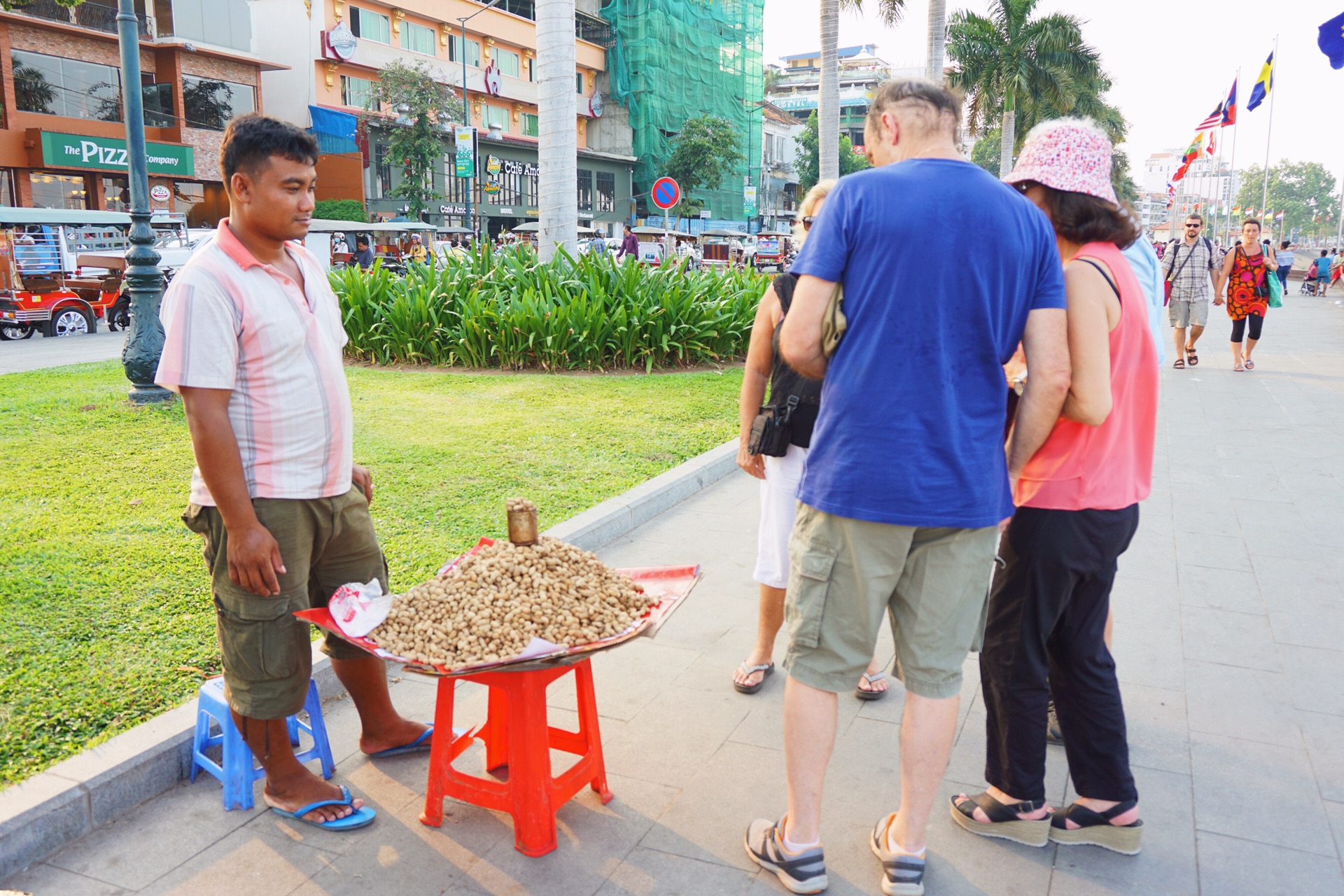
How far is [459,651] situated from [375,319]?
9.87 meters

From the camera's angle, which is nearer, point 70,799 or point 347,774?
point 70,799

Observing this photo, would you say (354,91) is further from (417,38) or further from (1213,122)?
(1213,122)

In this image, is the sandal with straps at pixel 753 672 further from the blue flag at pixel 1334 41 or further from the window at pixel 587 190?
the window at pixel 587 190

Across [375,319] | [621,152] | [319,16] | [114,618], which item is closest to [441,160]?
[319,16]

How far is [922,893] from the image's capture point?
8.40 feet

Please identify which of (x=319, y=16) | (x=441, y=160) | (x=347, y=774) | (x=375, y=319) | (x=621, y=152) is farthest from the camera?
(x=621, y=152)

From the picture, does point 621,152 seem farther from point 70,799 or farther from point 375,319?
point 70,799

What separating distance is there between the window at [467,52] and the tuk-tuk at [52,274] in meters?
31.1

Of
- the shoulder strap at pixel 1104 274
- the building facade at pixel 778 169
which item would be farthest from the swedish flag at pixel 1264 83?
the building facade at pixel 778 169

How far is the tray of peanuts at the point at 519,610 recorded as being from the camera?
2.53m

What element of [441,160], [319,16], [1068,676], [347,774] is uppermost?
[319,16]

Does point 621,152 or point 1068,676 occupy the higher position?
point 621,152

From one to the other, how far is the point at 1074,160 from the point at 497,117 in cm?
5362

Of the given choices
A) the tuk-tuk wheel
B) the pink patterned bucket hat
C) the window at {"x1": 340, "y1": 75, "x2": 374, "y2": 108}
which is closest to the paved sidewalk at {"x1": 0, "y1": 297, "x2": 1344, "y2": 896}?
the pink patterned bucket hat
